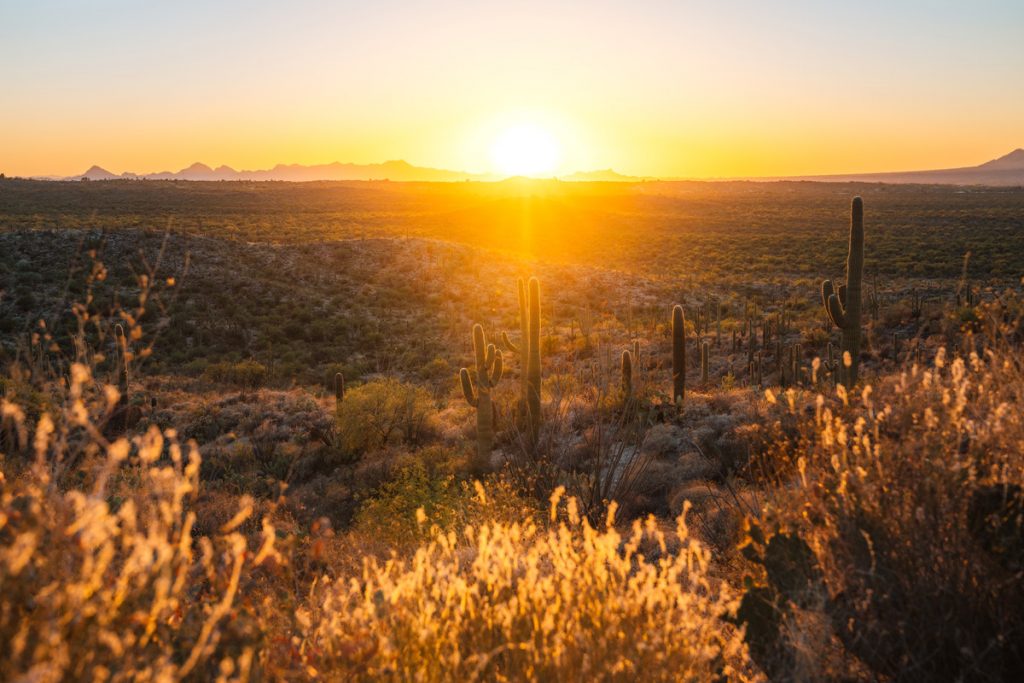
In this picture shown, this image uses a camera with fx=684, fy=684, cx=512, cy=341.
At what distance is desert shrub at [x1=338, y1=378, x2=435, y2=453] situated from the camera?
12.8 meters

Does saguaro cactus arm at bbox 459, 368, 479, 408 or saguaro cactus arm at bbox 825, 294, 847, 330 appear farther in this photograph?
saguaro cactus arm at bbox 459, 368, 479, 408

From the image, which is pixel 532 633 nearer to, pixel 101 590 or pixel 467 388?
pixel 101 590

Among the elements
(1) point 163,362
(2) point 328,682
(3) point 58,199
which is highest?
(3) point 58,199

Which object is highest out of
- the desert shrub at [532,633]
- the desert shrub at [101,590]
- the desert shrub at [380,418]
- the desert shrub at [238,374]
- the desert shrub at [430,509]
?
the desert shrub at [101,590]

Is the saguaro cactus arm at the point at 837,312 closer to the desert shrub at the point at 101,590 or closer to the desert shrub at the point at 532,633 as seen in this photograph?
the desert shrub at the point at 532,633

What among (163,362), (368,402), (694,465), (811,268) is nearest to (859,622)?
(694,465)

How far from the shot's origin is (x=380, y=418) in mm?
13062

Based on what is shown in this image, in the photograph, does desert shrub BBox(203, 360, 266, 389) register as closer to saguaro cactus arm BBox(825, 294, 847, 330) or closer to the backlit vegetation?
the backlit vegetation

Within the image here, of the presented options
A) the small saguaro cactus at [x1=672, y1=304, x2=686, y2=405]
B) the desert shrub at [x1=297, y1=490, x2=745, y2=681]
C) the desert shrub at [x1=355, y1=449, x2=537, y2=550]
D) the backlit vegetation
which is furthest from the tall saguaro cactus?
the desert shrub at [x1=297, y1=490, x2=745, y2=681]

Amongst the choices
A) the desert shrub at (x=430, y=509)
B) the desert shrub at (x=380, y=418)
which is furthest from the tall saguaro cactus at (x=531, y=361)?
the desert shrub at (x=380, y=418)

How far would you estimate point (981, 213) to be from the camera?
69438mm

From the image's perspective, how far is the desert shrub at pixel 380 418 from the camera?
12758 millimetres

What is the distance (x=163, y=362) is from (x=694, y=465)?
60.9 ft

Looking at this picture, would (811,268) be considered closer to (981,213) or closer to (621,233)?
(621,233)
